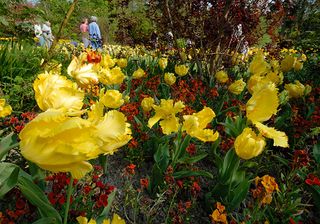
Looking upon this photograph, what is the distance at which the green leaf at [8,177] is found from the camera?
1.03 m

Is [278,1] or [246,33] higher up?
[278,1]

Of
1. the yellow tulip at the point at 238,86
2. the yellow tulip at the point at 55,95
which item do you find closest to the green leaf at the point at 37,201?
the yellow tulip at the point at 55,95

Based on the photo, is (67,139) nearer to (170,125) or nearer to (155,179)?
(170,125)

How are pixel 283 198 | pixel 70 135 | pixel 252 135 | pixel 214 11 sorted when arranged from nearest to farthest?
pixel 70 135 → pixel 252 135 → pixel 283 198 → pixel 214 11

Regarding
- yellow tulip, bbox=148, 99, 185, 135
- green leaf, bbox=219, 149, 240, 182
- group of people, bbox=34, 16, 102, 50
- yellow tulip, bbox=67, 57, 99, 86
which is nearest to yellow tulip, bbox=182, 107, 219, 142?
yellow tulip, bbox=148, 99, 185, 135

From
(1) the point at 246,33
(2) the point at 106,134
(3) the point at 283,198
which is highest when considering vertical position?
(2) the point at 106,134

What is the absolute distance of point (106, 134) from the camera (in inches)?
30.5

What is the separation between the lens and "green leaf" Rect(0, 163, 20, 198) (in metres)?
1.03

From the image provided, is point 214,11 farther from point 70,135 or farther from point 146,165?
point 70,135

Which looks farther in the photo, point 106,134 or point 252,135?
point 252,135

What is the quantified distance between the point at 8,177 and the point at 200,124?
1.01 meters

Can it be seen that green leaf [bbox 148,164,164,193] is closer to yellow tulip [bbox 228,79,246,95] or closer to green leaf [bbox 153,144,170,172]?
green leaf [bbox 153,144,170,172]

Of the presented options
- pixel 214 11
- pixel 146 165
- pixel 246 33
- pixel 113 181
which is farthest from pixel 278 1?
pixel 113 181

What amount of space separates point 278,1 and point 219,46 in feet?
3.11
